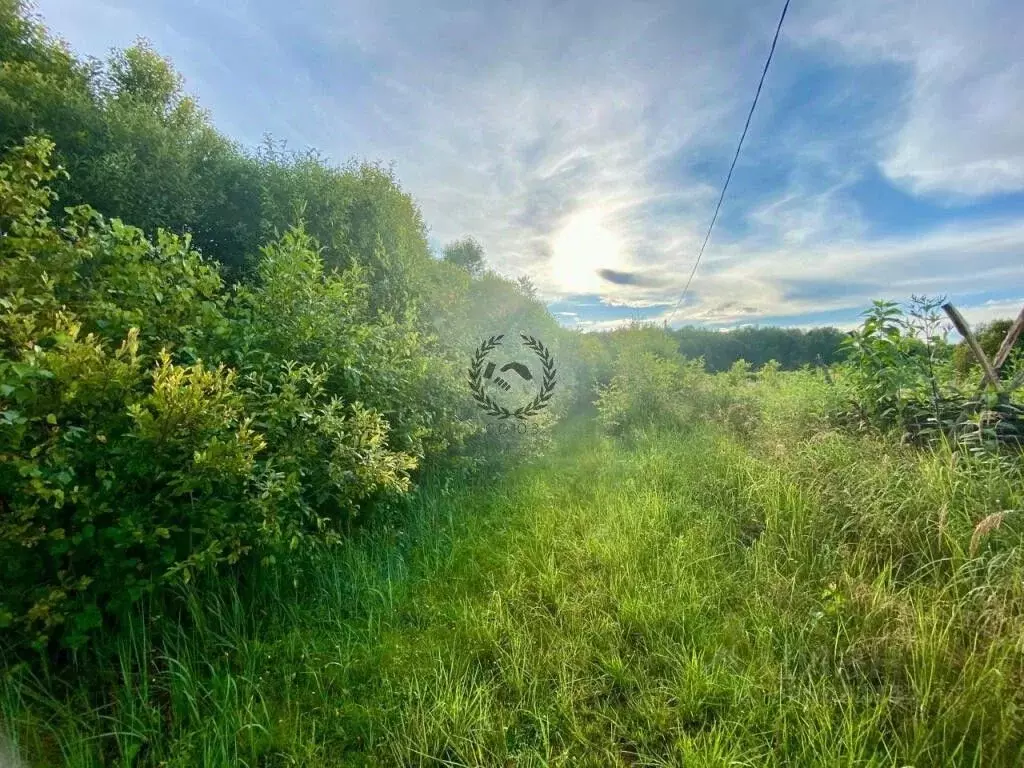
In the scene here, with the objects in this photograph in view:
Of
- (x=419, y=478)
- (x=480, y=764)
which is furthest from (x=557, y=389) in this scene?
(x=480, y=764)

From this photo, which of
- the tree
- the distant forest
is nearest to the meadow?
the distant forest

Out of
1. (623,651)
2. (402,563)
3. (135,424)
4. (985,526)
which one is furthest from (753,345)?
(135,424)

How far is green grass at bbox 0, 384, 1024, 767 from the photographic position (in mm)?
1421

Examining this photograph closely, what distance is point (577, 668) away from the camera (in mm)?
1773

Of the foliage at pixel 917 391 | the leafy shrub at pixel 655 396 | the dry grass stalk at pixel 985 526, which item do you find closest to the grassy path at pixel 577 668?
the dry grass stalk at pixel 985 526

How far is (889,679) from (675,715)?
86 cm

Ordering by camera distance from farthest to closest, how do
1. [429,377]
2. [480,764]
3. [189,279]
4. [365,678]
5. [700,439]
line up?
[700,439] < [429,377] < [189,279] < [365,678] < [480,764]

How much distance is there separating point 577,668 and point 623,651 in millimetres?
263

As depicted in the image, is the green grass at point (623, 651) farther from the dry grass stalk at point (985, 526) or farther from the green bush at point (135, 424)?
the green bush at point (135, 424)

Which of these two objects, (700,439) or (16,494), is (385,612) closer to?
(16,494)

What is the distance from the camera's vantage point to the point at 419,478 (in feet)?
13.3

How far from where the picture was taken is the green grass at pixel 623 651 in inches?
55.9

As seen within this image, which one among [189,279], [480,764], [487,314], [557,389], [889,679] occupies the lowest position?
[480,764]

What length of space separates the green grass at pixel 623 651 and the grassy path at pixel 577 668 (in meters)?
0.01
